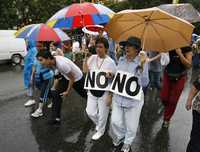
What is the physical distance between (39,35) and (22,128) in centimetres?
172

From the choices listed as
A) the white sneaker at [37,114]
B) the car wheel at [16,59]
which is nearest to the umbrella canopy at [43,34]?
the white sneaker at [37,114]

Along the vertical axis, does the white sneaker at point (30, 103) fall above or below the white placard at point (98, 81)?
below

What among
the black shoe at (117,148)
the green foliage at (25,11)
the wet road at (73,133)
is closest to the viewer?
the black shoe at (117,148)

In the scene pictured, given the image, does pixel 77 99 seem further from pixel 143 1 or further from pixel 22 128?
pixel 143 1

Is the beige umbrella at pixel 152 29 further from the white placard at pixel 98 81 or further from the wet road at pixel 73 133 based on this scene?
the wet road at pixel 73 133

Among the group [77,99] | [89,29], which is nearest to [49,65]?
[89,29]

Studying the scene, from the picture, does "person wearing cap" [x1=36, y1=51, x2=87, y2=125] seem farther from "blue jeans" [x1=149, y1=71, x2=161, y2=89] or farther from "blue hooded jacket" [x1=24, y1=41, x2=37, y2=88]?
"blue jeans" [x1=149, y1=71, x2=161, y2=89]

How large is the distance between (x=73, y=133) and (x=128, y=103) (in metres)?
1.61

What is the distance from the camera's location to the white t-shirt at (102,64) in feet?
16.8

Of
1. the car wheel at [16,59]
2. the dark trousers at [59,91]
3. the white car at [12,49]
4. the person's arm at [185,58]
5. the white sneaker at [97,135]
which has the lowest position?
the car wheel at [16,59]

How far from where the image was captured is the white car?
14898mm

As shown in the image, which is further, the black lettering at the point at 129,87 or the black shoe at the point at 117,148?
the black shoe at the point at 117,148

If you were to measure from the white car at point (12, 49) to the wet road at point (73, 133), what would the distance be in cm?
769

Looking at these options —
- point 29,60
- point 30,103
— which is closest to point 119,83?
point 29,60
